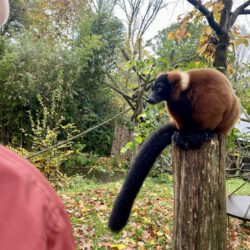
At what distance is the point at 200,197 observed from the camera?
1.85 metres

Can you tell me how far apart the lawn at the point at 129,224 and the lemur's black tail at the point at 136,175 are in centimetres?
139

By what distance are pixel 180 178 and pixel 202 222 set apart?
25 centimetres

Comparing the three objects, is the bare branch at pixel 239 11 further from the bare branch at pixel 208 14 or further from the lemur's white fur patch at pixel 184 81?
the lemur's white fur patch at pixel 184 81

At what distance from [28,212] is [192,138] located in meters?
1.67

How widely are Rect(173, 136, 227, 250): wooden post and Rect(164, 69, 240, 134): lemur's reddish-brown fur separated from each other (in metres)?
0.23

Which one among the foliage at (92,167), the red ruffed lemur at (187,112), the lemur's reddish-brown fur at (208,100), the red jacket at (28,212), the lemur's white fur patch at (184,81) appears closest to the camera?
the red jacket at (28,212)

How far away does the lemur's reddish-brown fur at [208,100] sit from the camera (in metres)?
2.12

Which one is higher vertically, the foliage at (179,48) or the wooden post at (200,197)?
the foliage at (179,48)

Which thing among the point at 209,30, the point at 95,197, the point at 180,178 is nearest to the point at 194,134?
the point at 180,178

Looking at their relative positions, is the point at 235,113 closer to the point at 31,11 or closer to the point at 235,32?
the point at 235,32

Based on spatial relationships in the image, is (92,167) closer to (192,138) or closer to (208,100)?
(208,100)

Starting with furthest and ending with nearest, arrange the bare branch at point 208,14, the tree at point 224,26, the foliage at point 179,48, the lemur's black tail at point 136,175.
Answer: the foliage at point 179,48 → the tree at point 224,26 → the bare branch at point 208,14 → the lemur's black tail at point 136,175

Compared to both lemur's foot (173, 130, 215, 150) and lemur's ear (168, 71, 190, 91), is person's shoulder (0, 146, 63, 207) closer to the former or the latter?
lemur's foot (173, 130, 215, 150)

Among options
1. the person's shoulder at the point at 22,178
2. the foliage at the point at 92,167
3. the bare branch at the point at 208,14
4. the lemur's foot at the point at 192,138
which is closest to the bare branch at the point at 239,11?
the bare branch at the point at 208,14
